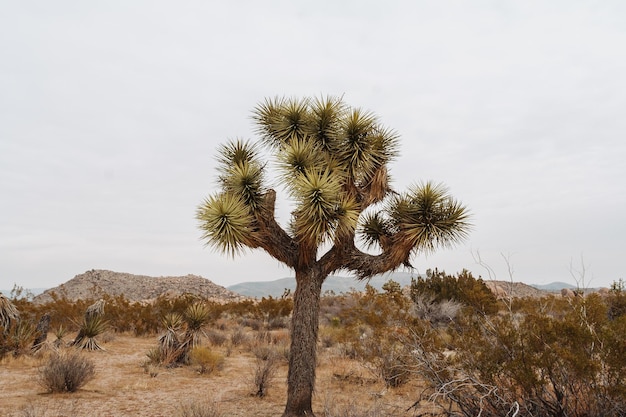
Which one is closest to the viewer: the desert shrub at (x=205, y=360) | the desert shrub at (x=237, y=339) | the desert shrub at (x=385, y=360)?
the desert shrub at (x=385, y=360)

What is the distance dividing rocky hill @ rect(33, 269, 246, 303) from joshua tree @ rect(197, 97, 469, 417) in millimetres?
36850

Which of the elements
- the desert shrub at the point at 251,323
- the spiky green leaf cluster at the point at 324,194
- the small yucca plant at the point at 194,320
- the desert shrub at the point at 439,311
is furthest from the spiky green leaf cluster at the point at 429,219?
the desert shrub at the point at 251,323

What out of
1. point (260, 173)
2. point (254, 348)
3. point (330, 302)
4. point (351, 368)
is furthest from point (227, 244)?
point (330, 302)

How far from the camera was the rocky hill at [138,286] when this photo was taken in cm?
4503

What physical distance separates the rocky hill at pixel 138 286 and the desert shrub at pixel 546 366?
3941 centimetres

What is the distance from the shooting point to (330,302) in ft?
91.3

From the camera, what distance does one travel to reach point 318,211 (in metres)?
7.40

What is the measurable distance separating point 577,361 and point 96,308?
13.0m

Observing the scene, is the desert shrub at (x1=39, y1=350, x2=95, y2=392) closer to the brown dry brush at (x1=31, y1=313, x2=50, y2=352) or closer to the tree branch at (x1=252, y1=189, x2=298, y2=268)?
the brown dry brush at (x1=31, y1=313, x2=50, y2=352)

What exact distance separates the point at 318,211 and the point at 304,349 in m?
2.37

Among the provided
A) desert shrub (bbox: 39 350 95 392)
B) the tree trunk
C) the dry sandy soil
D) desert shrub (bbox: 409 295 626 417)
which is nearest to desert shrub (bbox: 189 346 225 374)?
the dry sandy soil

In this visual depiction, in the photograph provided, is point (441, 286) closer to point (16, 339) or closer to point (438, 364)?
point (438, 364)

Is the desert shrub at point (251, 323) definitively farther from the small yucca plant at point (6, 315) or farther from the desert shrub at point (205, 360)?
the small yucca plant at point (6, 315)

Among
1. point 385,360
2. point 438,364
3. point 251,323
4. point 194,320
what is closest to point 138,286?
point 251,323
